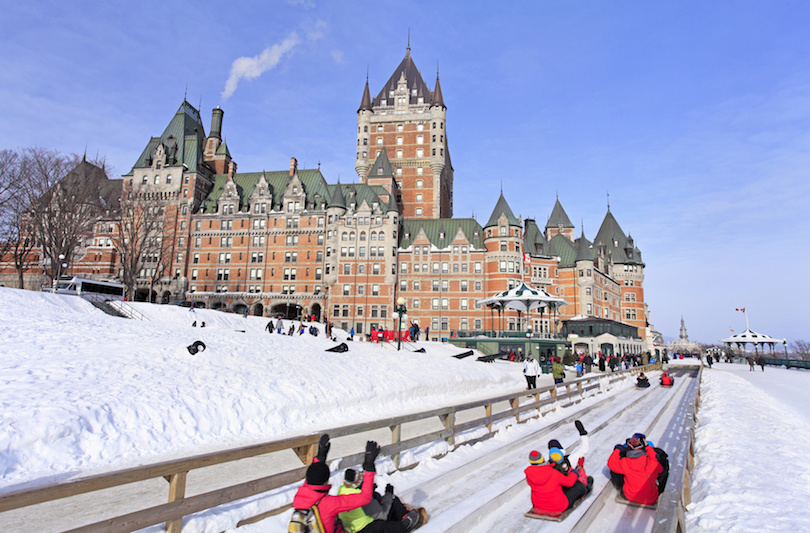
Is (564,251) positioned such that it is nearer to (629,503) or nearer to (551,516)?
(629,503)

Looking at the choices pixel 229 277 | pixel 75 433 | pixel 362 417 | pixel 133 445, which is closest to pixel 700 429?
pixel 362 417

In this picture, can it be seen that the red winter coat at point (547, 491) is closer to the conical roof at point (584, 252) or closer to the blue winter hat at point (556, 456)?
the blue winter hat at point (556, 456)

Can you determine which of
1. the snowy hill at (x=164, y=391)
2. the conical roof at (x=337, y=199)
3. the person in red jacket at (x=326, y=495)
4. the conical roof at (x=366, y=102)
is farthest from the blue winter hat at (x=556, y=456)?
the conical roof at (x=366, y=102)

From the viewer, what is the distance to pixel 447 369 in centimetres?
2356

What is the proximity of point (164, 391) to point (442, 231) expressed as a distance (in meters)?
53.6

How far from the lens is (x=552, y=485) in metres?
6.20

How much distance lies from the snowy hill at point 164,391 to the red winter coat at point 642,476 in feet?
26.9

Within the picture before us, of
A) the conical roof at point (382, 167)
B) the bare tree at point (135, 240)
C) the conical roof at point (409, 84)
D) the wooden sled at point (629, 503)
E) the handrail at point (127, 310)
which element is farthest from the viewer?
the conical roof at point (409, 84)

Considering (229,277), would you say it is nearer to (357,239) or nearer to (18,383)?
(357,239)

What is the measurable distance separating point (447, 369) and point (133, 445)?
52.2 feet

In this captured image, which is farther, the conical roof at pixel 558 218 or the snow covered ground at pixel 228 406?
the conical roof at pixel 558 218

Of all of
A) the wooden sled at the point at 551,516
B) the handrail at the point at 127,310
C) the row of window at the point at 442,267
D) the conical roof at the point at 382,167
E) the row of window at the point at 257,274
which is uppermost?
the conical roof at the point at 382,167

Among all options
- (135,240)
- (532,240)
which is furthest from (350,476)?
(532,240)

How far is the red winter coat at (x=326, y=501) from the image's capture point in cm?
463
